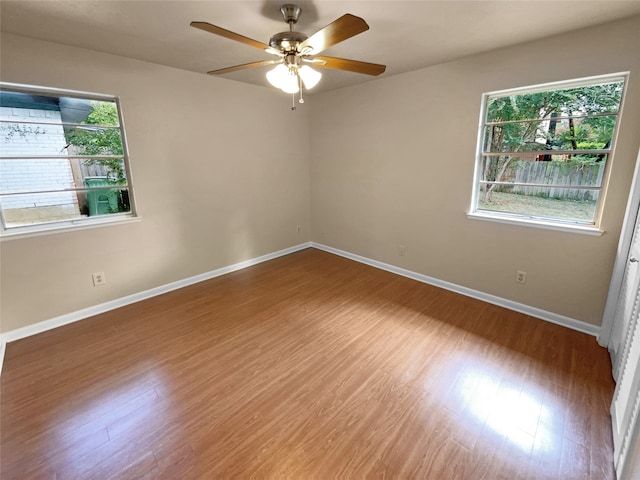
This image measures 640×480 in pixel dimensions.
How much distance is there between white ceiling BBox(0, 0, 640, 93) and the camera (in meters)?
1.81

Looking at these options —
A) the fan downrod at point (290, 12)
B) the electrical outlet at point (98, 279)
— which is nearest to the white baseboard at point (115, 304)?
the electrical outlet at point (98, 279)

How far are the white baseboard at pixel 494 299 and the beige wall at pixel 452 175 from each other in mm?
48

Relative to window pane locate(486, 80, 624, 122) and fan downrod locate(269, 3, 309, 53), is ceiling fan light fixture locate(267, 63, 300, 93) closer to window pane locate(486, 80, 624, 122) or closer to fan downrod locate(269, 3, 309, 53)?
fan downrod locate(269, 3, 309, 53)

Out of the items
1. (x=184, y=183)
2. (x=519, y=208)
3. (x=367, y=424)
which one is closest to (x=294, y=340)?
(x=367, y=424)

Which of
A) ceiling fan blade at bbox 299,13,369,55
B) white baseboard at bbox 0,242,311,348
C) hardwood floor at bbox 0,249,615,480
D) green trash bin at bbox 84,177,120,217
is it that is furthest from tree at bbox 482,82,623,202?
green trash bin at bbox 84,177,120,217

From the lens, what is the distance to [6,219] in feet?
7.97

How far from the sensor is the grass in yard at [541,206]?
8.05ft

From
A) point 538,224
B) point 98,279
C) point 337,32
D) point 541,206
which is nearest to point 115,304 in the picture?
→ point 98,279

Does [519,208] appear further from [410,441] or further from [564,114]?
[410,441]

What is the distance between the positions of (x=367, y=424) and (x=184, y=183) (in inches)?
119

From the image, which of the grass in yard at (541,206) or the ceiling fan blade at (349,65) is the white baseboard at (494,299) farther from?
the ceiling fan blade at (349,65)

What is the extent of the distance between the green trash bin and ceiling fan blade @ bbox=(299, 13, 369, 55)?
2.40m

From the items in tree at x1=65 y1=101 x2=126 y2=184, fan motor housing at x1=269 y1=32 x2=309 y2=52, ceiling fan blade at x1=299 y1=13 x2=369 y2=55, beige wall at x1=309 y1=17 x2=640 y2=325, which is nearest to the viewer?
ceiling fan blade at x1=299 y1=13 x2=369 y2=55

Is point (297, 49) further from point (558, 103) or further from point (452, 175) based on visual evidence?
point (558, 103)
